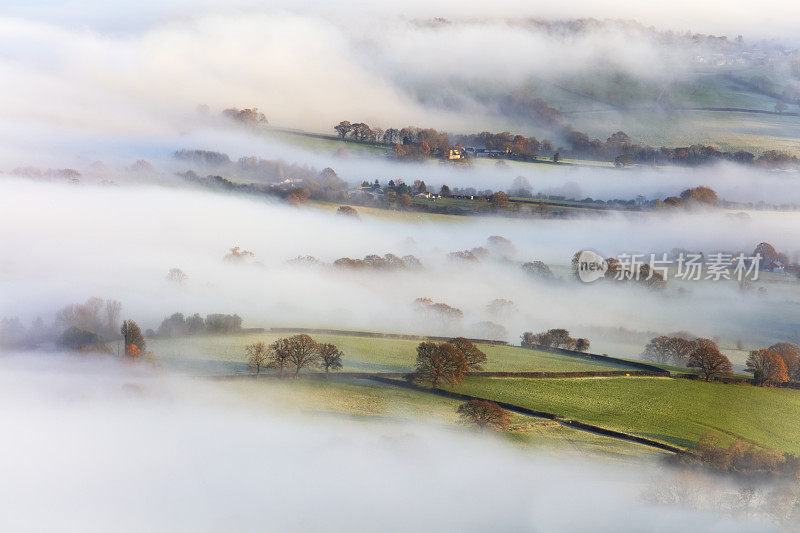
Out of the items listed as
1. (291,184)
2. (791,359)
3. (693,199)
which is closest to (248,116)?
(291,184)

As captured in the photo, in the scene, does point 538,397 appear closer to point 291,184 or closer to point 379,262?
point 379,262

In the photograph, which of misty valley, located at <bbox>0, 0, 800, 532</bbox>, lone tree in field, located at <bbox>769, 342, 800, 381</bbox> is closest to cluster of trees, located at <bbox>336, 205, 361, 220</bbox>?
misty valley, located at <bbox>0, 0, 800, 532</bbox>

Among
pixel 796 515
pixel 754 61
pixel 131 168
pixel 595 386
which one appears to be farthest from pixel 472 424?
pixel 754 61

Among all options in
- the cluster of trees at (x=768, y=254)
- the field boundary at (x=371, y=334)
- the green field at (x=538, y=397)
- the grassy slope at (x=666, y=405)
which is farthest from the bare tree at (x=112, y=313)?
the cluster of trees at (x=768, y=254)

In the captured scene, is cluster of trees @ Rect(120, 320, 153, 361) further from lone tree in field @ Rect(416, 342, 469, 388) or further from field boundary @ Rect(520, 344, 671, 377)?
field boundary @ Rect(520, 344, 671, 377)

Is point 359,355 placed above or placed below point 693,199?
below

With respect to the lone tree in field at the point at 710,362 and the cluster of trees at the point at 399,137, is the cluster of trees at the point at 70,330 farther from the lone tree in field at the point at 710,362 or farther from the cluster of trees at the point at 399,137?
the lone tree in field at the point at 710,362

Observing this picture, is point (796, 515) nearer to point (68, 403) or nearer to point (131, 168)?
point (68, 403)
